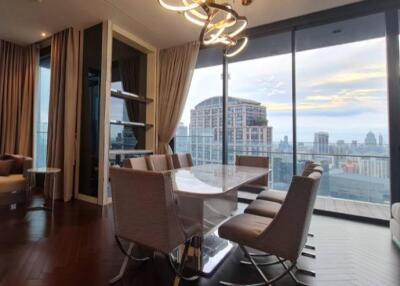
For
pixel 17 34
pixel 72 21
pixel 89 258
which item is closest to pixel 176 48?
pixel 72 21

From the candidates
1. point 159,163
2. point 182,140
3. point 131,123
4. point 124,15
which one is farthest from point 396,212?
point 124,15

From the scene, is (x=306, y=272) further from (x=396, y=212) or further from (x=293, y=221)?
(x=396, y=212)

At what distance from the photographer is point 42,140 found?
4.78 meters

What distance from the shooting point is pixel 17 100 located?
187 inches

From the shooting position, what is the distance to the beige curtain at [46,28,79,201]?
12.7 ft

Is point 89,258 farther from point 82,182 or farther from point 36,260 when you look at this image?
point 82,182

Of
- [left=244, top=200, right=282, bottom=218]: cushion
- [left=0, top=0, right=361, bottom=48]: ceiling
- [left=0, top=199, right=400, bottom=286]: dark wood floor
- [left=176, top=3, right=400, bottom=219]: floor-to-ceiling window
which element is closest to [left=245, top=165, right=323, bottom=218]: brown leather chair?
[left=244, top=200, right=282, bottom=218]: cushion

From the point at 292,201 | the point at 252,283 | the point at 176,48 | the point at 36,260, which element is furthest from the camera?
the point at 176,48

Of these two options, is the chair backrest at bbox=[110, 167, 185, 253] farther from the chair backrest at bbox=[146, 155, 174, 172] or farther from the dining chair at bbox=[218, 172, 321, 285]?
the chair backrest at bbox=[146, 155, 174, 172]

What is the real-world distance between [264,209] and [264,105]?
2.59 meters

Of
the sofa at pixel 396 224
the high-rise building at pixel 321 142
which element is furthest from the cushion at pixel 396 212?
the high-rise building at pixel 321 142

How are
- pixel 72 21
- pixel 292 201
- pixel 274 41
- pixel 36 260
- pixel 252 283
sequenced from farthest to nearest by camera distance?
pixel 274 41 → pixel 72 21 → pixel 36 260 → pixel 252 283 → pixel 292 201

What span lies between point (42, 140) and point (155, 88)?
272cm

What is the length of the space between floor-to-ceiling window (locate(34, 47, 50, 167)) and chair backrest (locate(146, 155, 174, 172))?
334cm
